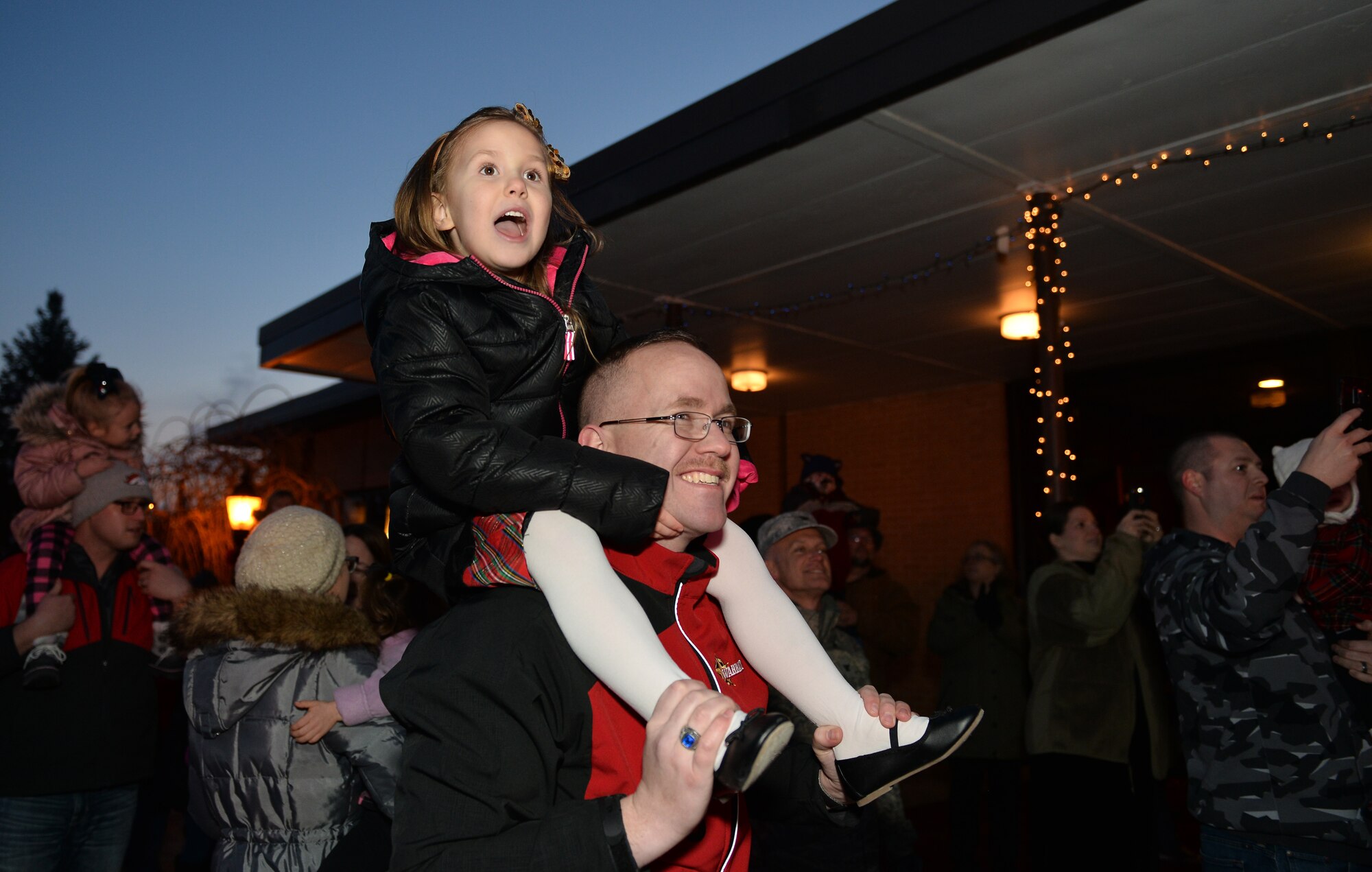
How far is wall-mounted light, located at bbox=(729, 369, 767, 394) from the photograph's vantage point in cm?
968

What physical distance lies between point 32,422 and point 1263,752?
4.82m

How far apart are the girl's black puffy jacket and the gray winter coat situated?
1.32 m

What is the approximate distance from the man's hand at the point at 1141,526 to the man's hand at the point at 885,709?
3.29 m

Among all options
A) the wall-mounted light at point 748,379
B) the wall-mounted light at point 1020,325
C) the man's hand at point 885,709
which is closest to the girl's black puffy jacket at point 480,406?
the man's hand at point 885,709

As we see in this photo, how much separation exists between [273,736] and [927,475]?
8.77m

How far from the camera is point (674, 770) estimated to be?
1172mm

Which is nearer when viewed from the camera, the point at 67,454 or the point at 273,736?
the point at 273,736

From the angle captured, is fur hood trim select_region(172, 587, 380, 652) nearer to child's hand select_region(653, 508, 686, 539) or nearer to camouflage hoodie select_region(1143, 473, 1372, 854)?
child's hand select_region(653, 508, 686, 539)

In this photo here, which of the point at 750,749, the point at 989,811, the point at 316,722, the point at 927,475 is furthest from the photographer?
the point at 927,475

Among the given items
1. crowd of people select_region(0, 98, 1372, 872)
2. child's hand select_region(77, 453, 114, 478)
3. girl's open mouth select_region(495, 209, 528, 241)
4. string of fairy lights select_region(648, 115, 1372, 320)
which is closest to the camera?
crowd of people select_region(0, 98, 1372, 872)

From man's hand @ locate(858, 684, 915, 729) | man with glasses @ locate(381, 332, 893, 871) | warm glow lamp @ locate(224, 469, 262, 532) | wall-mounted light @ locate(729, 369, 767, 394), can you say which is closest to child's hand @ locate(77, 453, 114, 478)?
man with glasses @ locate(381, 332, 893, 871)

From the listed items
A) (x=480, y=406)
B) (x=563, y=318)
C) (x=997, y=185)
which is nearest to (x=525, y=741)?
(x=480, y=406)

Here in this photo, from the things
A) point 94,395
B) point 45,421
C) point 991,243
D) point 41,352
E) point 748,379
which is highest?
point 41,352

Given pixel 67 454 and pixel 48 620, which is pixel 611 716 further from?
pixel 67 454
